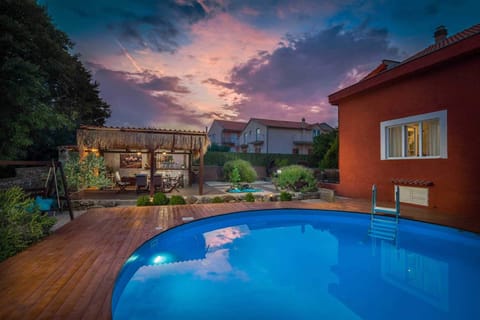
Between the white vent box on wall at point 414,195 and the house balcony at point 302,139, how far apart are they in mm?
21852

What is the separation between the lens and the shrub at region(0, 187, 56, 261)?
12.0 ft

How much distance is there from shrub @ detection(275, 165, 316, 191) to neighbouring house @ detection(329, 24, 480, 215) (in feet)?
4.93

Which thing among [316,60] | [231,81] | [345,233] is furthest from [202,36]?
[345,233]

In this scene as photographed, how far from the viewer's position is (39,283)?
2785 mm

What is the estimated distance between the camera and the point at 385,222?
6.30 m

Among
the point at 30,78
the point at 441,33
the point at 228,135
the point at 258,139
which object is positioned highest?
the point at 441,33

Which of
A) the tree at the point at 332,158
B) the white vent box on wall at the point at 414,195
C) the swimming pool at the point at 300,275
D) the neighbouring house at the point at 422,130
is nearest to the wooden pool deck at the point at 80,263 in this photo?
the swimming pool at the point at 300,275

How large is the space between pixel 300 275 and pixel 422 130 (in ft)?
22.4

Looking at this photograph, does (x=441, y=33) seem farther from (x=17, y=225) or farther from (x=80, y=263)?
(x=17, y=225)

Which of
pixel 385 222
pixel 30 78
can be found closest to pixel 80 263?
pixel 385 222

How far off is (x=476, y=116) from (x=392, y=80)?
2699 millimetres

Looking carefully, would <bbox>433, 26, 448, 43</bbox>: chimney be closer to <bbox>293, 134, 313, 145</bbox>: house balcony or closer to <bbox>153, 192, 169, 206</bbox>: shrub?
<bbox>153, 192, 169, 206</bbox>: shrub

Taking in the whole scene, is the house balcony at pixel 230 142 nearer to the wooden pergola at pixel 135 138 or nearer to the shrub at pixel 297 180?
the shrub at pixel 297 180

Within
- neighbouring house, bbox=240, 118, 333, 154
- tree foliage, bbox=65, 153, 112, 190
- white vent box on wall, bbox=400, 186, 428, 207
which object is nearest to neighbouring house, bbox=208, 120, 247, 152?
neighbouring house, bbox=240, 118, 333, 154
